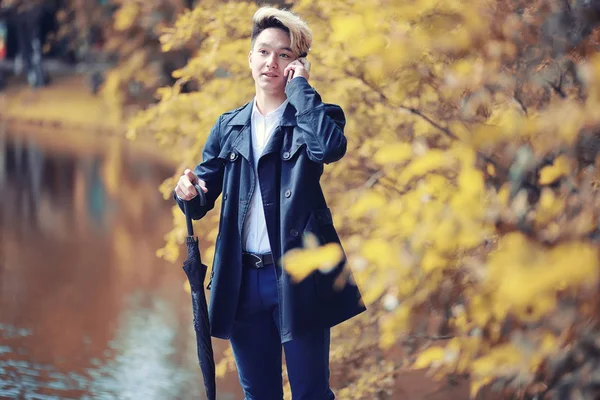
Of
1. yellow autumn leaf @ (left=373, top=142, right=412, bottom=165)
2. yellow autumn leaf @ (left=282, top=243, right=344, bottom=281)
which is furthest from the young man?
yellow autumn leaf @ (left=282, top=243, right=344, bottom=281)

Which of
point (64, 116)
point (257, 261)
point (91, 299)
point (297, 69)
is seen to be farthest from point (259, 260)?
point (64, 116)

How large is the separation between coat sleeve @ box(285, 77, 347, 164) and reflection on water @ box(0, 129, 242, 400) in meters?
3.15

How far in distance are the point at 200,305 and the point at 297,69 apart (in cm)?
88

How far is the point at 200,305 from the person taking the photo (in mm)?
3143

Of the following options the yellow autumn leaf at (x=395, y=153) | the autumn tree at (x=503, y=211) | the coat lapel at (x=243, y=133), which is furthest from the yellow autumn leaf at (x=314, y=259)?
the coat lapel at (x=243, y=133)

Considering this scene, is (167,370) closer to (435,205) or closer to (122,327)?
(122,327)

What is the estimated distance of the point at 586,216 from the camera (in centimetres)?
193

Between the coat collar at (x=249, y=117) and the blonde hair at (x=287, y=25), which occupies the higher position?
the blonde hair at (x=287, y=25)

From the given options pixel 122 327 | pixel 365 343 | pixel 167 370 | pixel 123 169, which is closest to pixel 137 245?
pixel 122 327

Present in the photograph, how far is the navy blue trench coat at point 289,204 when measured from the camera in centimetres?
297

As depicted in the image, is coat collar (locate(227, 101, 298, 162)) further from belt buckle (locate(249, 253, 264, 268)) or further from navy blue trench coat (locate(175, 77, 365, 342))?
belt buckle (locate(249, 253, 264, 268))

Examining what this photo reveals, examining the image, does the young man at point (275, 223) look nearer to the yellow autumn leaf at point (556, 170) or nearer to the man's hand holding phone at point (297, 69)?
the man's hand holding phone at point (297, 69)

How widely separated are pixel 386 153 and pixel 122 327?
5641mm

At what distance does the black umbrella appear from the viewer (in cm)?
315
